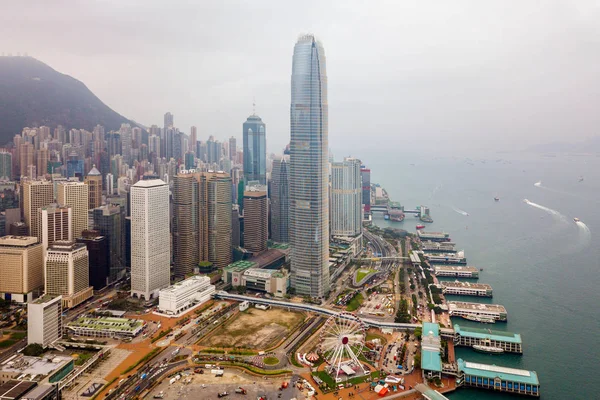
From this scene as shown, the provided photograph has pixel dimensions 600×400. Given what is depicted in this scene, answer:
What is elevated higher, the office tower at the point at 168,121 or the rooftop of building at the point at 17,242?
the office tower at the point at 168,121

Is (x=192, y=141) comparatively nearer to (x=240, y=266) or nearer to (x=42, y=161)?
(x=42, y=161)

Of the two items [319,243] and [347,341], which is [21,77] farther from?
[347,341]

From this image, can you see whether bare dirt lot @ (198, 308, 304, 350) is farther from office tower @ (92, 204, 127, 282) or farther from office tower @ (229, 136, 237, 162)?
office tower @ (229, 136, 237, 162)

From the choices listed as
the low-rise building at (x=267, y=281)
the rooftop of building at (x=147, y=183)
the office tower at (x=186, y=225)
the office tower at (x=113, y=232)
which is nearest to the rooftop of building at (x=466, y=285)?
the low-rise building at (x=267, y=281)

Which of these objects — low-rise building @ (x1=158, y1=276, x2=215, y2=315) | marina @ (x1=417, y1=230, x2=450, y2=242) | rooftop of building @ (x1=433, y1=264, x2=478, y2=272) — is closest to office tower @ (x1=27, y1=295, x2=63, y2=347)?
low-rise building @ (x1=158, y1=276, x2=215, y2=315)

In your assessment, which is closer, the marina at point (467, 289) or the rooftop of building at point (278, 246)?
the marina at point (467, 289)

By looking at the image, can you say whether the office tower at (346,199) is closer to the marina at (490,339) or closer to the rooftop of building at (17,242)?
the marina at (490,339)
